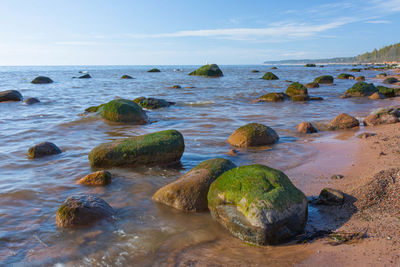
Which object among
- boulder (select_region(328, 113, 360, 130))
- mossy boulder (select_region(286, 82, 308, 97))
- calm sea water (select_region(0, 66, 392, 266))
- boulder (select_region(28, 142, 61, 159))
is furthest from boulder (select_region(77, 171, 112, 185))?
mossy boulder (select_region(286, 82, 308, 97))

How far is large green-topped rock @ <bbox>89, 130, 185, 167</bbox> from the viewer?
5766 mm

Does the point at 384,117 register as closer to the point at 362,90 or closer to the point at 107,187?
the point at 107,187

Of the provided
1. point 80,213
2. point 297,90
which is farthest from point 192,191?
point 297,90

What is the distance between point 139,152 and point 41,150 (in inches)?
87.9

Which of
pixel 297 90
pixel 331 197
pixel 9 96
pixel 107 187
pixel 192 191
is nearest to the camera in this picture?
pixel 331 197

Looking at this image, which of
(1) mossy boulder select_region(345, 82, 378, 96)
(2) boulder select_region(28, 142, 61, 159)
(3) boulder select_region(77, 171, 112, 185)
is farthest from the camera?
(1) mossy boulder select_region(345, 82, 378, 96)

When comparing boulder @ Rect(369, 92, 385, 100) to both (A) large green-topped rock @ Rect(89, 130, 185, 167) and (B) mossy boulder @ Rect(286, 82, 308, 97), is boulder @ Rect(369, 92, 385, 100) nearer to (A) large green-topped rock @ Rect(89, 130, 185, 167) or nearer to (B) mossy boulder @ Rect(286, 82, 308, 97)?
(B) mossy boulder @ Rect(286, 82, 308, 97)

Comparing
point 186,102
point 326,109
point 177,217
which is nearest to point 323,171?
point 177,217

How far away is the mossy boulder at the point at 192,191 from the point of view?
13.3ft

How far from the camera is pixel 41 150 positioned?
6348 millimetres

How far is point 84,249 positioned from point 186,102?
1208 cm

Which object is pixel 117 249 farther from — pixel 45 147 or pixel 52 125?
pixel 52 125

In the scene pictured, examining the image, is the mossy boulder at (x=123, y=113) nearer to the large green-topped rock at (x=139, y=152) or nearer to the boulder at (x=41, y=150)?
the boulder at (x=41, y=150)

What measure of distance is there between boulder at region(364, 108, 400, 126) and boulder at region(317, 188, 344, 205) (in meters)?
5.47
